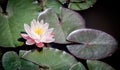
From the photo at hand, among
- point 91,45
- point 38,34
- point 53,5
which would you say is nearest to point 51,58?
point 38,34

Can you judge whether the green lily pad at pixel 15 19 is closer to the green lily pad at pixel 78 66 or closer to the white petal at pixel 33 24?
the white petal at pixel 33 24

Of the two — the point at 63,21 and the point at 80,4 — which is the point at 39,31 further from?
the point at 80,4

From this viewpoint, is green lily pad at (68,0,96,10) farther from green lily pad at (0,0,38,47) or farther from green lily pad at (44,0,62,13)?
green lily pad at (0,0,38,47)

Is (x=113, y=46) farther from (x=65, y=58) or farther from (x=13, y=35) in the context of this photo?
(x=13, y=35)

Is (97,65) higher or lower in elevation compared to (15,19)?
lower

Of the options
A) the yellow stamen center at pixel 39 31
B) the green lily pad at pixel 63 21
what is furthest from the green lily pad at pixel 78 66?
the yellow stamen center at pixel 39 31

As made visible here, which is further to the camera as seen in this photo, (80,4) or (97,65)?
(80,4)
